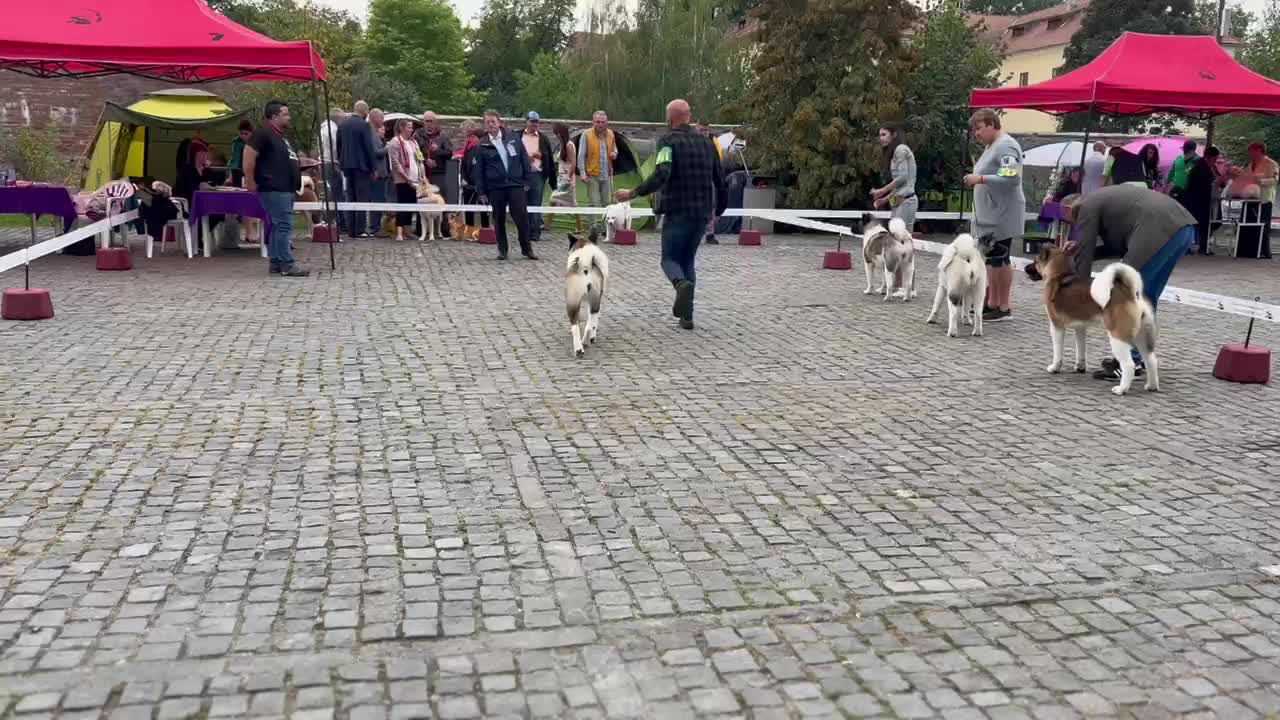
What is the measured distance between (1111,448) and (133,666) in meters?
5.38

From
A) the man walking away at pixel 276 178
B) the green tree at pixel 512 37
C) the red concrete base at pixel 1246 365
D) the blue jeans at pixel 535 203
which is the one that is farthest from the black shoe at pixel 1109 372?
the green tree at pixel 512 37

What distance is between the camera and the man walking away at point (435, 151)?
1980cm

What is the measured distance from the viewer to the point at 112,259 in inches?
557

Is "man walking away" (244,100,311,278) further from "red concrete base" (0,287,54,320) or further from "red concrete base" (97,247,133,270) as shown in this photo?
"red concrete base" (0,287,54,320)

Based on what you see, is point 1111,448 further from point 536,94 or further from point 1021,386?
point 536,94

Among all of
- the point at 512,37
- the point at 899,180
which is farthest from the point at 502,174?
the point at 512,37

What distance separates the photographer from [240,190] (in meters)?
15.4

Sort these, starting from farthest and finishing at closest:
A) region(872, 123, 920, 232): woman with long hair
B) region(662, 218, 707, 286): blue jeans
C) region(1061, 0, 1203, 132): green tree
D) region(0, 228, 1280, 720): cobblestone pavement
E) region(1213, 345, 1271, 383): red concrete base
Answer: region(1061, 0, 1203, 132): green tree, region(872, 123, 920, 232): woman with long hair, region(662, 218, 707, 286): blue jeans, region(1213, 345, 1271, 383): red concrete base, region(0, 228, 1280, 720): cobblestone pavement

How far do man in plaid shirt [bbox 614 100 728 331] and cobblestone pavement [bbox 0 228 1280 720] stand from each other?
2.99ft

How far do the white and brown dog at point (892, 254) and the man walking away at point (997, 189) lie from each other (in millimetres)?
1476

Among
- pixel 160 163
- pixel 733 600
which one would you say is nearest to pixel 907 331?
pixel 733 600

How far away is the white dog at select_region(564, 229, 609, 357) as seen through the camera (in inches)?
365

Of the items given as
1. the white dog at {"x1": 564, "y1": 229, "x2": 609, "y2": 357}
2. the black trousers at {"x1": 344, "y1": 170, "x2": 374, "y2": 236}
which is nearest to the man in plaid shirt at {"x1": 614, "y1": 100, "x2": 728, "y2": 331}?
the white dog at {"x1": 564, "y1": 229, "x2": 609, "y2": 357}

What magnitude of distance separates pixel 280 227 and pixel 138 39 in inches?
102
